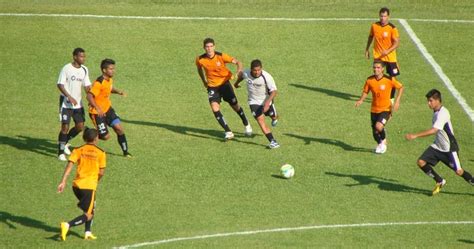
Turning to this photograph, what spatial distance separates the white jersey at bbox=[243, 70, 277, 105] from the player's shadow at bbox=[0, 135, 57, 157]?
544 cm

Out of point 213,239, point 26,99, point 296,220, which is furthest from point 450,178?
point 26,99

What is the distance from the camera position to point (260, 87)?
2986 cm

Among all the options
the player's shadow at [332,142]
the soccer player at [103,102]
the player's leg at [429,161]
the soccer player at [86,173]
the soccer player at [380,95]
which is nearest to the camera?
the soccer player at [86,173]

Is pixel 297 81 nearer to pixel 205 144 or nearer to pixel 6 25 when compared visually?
pixel 205 144

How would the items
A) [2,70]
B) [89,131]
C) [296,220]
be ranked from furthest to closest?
[2,70] < [296,220] < [89,131]

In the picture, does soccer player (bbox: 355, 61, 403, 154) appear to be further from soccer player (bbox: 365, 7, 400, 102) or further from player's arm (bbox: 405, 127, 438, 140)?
soccer player (bbox: 365, 7, 400, 102)

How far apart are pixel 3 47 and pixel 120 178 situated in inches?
490

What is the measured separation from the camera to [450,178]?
→ 28.1 meters

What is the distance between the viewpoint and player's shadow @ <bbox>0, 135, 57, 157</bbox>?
97.7 ft

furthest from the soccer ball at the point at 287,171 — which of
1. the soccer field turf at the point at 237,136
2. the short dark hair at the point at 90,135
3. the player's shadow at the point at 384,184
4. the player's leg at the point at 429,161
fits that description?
the short dark hair at the point at 90,135

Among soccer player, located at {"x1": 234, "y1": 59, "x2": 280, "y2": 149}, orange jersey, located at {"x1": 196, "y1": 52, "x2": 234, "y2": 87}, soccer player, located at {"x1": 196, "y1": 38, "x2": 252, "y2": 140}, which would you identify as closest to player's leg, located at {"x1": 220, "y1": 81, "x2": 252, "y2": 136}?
soccer player, located at {"x1": 196, "y1": 38, "x2": 252, "y2": 140}

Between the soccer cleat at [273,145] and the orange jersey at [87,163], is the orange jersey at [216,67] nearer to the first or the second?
the soccer cleat at [273,145]

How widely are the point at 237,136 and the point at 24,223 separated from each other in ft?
27.4

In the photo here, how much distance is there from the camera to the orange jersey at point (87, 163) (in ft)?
75.3
